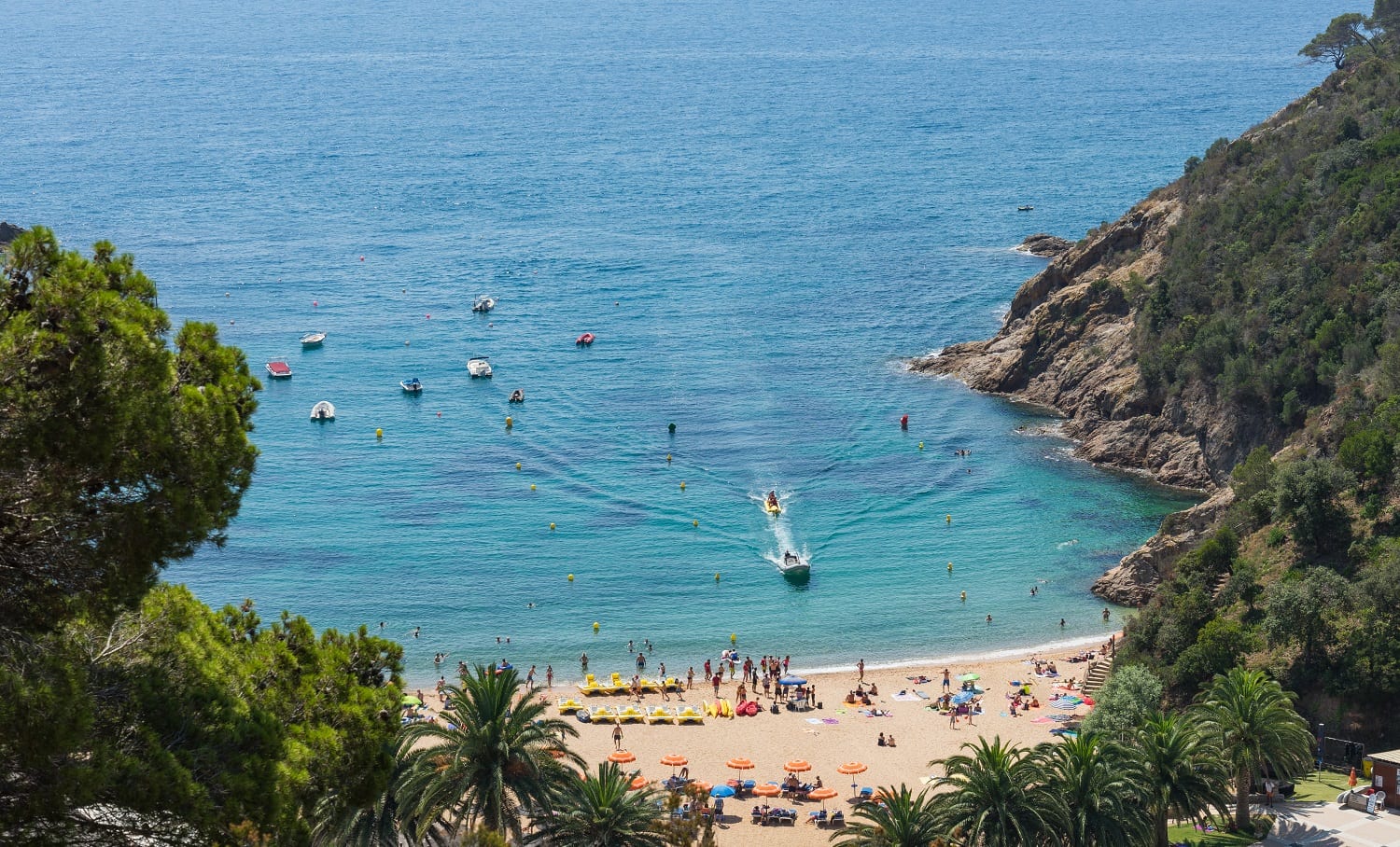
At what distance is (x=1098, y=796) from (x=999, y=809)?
8.57 ft

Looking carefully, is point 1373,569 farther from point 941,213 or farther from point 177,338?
point 941,213

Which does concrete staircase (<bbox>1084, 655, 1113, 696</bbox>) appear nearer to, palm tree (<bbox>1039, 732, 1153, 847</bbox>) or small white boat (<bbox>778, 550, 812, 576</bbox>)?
small white boat (<bbox>778, 550, 812, 576</bbox>)

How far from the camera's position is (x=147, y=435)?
56.7 feet

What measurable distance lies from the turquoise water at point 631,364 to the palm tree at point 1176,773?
2489 centimetres

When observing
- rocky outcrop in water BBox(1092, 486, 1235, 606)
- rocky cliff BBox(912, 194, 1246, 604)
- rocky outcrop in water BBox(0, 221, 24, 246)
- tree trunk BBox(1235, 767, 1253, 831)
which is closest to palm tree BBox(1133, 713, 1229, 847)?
tree trunk BBox(1235, 767, 1253, 831)

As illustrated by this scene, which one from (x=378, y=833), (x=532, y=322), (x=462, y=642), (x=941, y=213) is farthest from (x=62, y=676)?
(x=941, y=213)

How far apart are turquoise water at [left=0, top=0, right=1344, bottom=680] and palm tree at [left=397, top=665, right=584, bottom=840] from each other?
87.3ft

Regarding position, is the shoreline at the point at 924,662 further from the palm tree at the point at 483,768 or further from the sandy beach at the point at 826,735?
the palm tree at the point at 483,768

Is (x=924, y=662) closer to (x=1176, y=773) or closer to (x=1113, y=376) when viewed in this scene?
(x=1176, y=773)

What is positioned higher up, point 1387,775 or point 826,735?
point 826,735

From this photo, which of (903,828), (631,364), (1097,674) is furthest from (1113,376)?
(903,828)

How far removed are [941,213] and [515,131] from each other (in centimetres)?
6527

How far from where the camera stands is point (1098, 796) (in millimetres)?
34906

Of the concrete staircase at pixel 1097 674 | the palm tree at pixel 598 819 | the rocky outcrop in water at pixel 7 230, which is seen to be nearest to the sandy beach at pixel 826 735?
the concrete staircase at pixel 1097 674
